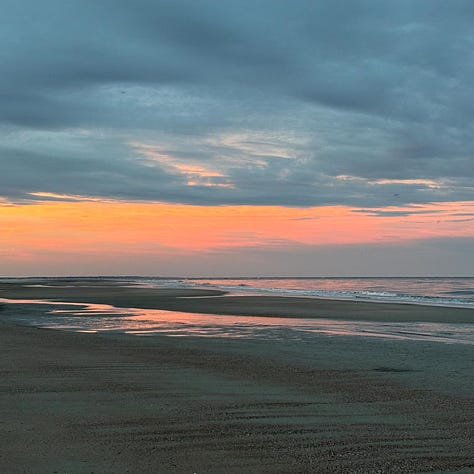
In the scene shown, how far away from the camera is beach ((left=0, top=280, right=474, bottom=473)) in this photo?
6660mm

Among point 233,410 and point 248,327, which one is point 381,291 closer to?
point 248,327

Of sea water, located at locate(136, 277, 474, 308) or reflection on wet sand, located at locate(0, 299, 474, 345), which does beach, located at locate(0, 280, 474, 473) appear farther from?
sea water, located at locate(136, 277, 474, 308)

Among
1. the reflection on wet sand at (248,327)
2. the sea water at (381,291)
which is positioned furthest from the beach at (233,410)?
the sea water at (381,291)

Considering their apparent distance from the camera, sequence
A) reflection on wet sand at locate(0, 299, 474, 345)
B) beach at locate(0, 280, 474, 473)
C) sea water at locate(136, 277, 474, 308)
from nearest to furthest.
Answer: beach at locate(0, 280, 474, 473)
reflection on wet sand at locate(0, 299, 474, 345)
sea water at locate(136, 277, 474, 308)

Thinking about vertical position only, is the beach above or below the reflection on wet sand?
above

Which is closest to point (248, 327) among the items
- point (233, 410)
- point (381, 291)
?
point (233, 410)

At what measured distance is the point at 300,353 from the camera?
15820mm

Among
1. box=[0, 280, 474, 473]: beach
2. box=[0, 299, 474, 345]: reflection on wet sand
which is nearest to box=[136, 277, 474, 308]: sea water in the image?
box=[0, 299, 474, 345]: reflection on wet sand

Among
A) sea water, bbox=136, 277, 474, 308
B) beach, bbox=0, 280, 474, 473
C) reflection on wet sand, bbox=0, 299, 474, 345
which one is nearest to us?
beach, bbox=0, 280, 474, 473

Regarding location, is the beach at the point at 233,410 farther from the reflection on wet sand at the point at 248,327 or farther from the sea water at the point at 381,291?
the sea water at the point at 381,291

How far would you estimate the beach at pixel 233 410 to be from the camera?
666cm

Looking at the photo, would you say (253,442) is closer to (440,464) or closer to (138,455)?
(138,455)

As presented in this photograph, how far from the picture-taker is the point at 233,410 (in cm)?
905

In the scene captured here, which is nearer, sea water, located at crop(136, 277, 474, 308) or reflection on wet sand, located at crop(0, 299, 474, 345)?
reflection on wet sand, located at crop(0, 299, 474, 345)
